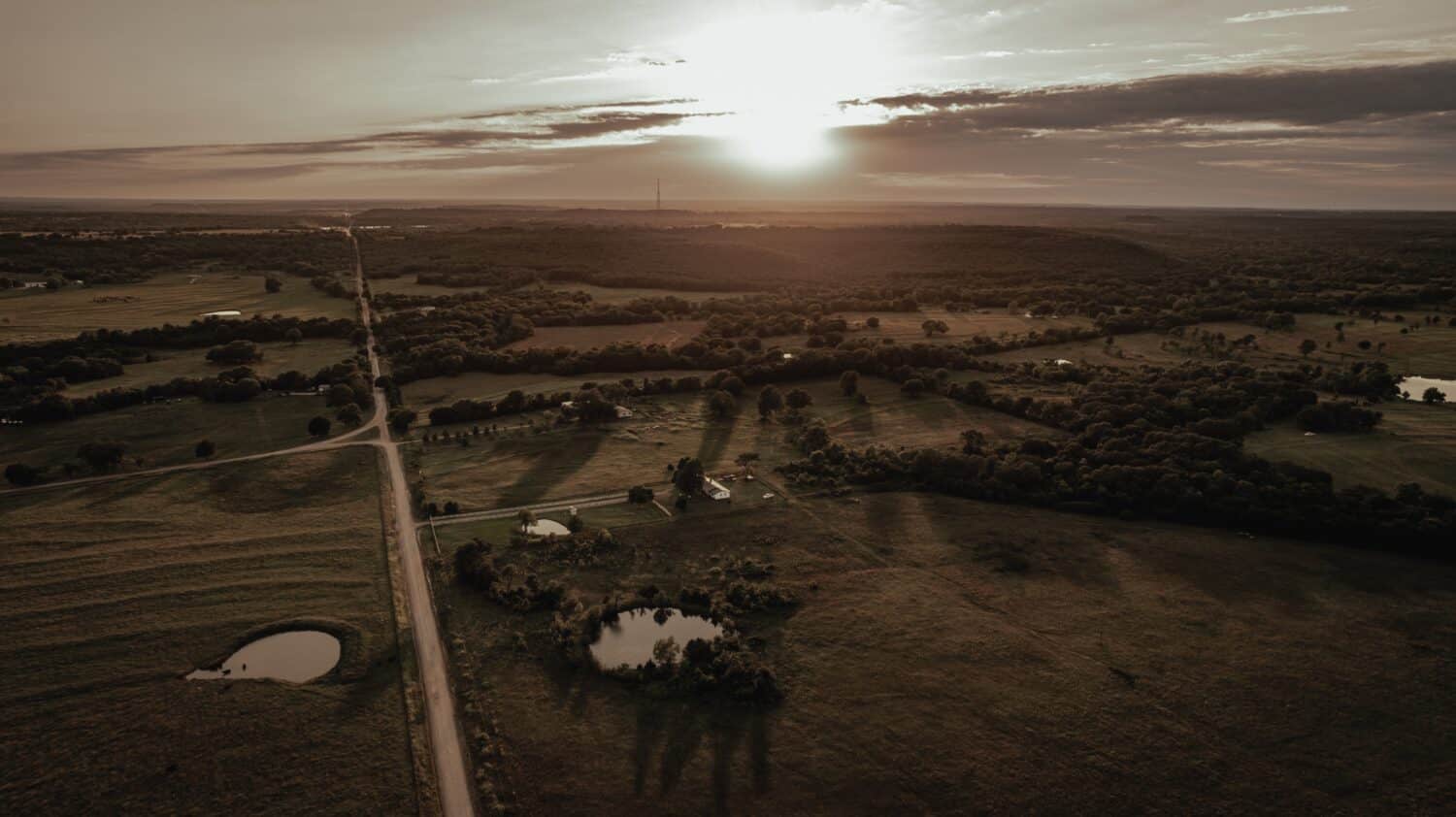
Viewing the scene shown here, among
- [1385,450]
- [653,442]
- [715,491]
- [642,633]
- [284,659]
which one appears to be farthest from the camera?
[653,442]

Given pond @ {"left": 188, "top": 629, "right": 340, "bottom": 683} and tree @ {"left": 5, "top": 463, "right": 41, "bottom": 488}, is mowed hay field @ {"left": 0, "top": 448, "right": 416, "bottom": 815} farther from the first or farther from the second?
tree @ {"left": 5, "top": 463, "right": 41, "bottom": 488}

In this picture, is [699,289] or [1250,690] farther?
[699,289]

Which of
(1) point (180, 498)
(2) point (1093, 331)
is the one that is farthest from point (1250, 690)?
(2) point (1093, 331)

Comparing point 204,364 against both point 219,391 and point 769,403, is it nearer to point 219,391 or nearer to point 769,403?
point 219,391

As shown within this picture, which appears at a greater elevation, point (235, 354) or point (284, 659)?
point (235, 354)

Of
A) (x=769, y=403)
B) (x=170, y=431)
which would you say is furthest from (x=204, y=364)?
(x=769, y=403)

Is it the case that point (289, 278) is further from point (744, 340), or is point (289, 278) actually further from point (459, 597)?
point (459, 597)

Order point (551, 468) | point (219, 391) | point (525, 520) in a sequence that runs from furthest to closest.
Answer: point (219, 391) → point (551, 468) → point (525, 520)
